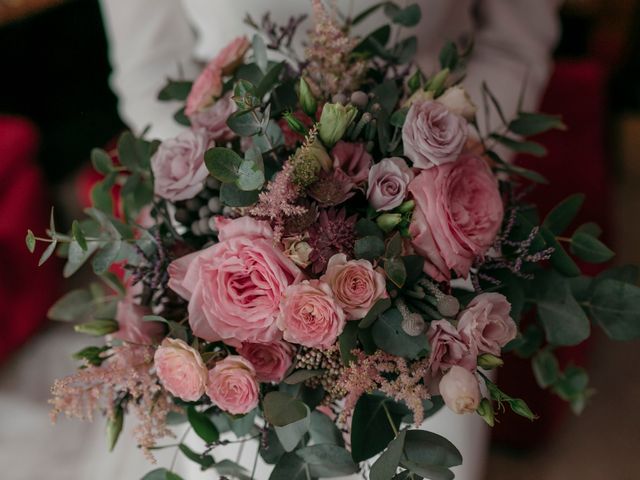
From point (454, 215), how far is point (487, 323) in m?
0.10

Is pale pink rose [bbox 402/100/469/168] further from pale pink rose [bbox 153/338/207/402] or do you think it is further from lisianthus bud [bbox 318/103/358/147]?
pale pink rose [bbox 153/338/207/402]


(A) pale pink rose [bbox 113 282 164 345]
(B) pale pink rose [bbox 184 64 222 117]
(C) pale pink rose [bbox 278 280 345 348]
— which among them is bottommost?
(A) pale pink rose [bbox 113 282 164 345]

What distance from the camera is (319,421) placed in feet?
2.13

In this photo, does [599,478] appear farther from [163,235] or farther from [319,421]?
[163,235]

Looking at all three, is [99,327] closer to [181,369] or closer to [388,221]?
[181,369]

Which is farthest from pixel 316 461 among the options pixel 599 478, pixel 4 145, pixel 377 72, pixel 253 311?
pixel 4 145

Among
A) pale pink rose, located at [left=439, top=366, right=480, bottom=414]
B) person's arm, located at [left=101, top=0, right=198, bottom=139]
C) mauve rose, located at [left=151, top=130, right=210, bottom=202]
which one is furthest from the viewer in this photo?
person's arm, located at [left=101, top=0, right=198, bottom=139]

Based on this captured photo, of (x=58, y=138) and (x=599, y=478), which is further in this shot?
(x=58, y=138)

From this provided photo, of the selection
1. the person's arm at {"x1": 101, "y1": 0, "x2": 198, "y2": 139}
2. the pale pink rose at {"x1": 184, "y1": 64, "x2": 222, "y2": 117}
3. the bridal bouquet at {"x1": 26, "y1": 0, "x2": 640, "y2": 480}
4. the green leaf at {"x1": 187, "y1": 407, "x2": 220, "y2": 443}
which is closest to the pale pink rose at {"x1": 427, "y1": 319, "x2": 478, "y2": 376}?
the bridal bouquet at {"x1": 26, "y1": 0, "x2": 640, "y2": 480}

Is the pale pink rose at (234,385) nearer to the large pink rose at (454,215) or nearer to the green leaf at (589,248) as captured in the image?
the large pink rose at (454,215)

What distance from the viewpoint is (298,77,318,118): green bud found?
2.01ft

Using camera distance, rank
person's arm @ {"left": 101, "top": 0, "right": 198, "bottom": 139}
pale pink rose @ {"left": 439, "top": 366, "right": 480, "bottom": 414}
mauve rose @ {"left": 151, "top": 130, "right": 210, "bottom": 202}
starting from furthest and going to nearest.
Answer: person's arm @ {"left": 101, "top": 0, "right": 198, "bottom": 139}
mauve rose @ {"left": 151, "top": 130, "right": 210, "bottom": 202}
pale pink rose @ {"left": 439, "top": 366, "right": 480, "bottom": 414}

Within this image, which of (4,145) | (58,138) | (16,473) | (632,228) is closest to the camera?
(16,473)

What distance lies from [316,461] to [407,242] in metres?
0.24
